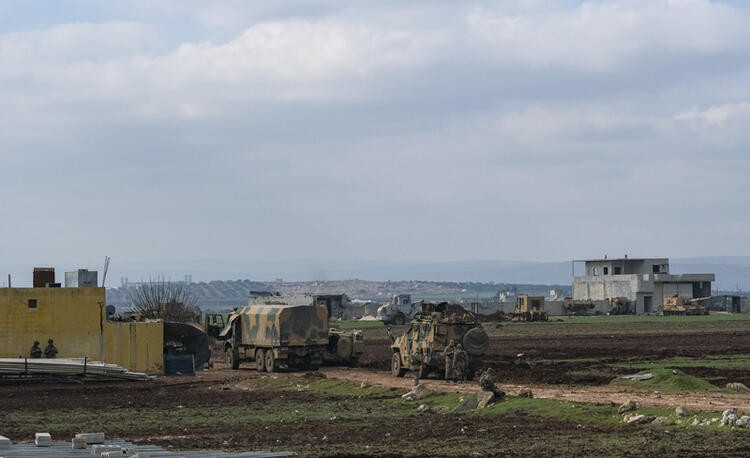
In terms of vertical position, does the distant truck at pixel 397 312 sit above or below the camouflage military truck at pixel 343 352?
above

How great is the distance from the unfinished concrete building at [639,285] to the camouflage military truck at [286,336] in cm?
8378

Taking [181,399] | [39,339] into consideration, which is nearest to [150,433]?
[181,399]

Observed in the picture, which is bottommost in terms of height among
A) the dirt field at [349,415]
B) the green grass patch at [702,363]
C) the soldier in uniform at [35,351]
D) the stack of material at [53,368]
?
the dirt field at [349,415]

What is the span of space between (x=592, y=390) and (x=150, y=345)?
59.9 feet

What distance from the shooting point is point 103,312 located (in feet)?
150

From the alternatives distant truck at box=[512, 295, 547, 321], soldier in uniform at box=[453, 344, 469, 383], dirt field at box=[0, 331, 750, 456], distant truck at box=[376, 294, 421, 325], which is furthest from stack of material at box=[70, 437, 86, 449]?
distant truck at box=[512, 295, 547, 321]

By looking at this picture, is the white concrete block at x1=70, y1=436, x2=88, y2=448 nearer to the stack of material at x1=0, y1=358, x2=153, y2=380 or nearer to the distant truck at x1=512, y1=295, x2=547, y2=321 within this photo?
the stack of material at x1=0, y1=358, x2=153, y2=380

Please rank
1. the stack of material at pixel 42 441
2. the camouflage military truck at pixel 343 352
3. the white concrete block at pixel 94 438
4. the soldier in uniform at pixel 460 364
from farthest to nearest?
the camouflage military truck at pixel 343 352, the soldier in uniform at pixel 460 364, the stack of material at pixel 42 441, the white concrete block at pixel 94 438

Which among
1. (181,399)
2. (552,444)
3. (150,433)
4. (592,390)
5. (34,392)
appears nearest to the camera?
(552,444)

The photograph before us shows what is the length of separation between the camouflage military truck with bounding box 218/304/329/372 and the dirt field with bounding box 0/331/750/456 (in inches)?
40.6

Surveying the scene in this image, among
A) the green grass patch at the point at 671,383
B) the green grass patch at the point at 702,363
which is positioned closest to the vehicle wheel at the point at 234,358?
the green grass patch at the point at 702,363

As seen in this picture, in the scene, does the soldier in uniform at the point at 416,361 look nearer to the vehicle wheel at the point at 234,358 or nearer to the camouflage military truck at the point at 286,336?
the camouflage military truck at the point at 286,336

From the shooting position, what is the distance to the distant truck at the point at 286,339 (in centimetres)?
4719

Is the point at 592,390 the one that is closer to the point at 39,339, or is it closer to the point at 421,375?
the point at 421,375
